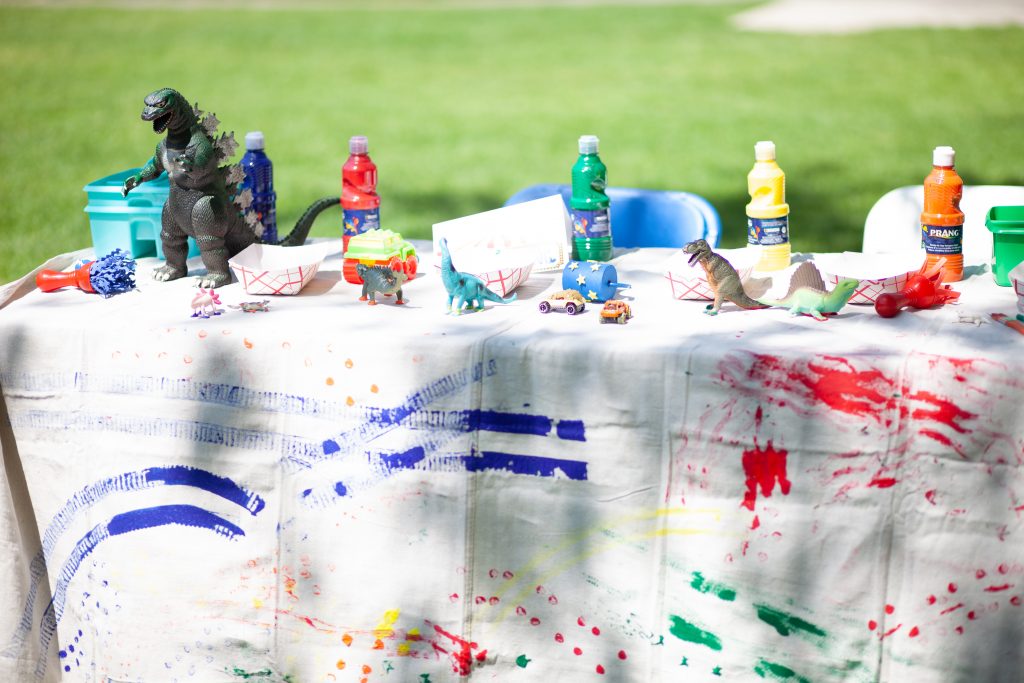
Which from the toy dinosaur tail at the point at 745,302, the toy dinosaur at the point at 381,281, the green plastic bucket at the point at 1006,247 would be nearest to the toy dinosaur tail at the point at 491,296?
the toy dinosaur at the point at 381,281

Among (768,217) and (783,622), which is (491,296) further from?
(783,622)

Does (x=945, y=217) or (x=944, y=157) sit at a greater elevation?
(x=944, y=157)

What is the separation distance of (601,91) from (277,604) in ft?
28.2

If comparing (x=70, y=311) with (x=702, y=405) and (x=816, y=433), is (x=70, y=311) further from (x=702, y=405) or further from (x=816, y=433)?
(x=816, y=433)

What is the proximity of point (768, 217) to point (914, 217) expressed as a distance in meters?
0.73

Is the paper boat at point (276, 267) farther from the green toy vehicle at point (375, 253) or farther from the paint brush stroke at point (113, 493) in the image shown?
the paint brush stroke at point (113, 493)

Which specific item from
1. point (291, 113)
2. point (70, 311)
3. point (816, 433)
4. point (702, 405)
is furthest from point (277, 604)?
point (291, 113)

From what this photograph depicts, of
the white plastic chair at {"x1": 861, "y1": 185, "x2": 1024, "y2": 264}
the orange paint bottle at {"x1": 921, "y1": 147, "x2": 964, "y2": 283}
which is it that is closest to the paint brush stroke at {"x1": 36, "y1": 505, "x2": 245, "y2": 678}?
the orange paint bottle at {"x1": 921, "y1": 147, "x2": 964, "y2": 283}

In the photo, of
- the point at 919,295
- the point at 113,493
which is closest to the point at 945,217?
the point at 919,295

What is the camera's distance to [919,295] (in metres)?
2.20

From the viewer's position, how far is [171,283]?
2.61 meters

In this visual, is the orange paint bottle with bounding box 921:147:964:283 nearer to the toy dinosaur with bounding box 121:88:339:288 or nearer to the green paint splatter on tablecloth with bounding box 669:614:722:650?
the green paint splatter on tablecloth with bounding box 669:614:722:650

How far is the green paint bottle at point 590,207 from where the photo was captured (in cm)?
256

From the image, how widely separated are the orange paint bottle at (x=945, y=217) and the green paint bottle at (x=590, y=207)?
70cm
